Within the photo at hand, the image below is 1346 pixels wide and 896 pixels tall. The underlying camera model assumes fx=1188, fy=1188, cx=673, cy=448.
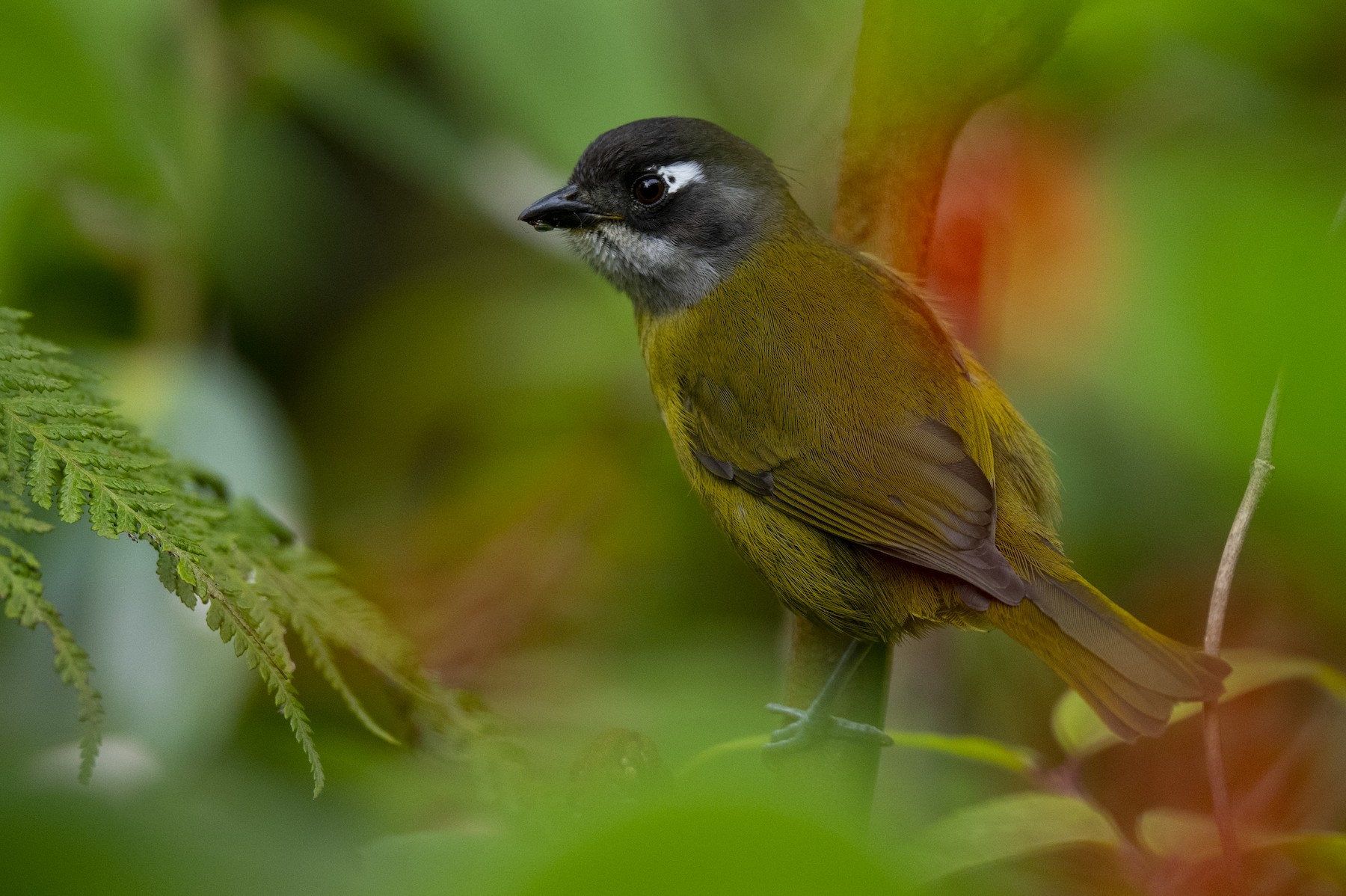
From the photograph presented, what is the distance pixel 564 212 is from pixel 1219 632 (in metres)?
1.39

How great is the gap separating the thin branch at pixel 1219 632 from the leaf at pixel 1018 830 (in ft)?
0.50

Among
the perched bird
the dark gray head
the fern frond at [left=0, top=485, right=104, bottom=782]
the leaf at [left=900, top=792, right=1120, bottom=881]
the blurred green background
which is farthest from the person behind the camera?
the dark gray head

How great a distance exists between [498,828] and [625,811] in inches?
24.4

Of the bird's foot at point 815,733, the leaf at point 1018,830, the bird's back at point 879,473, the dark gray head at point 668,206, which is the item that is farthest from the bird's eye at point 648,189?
the leaf at point 1018,830

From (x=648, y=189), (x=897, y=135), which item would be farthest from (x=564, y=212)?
(x=897, y=135)

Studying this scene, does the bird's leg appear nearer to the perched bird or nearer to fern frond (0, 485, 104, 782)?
the perched bird

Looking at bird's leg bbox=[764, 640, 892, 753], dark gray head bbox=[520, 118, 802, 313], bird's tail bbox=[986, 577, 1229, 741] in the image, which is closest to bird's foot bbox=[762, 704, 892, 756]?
bird's leg bbox=[764, 640, 892, 753]

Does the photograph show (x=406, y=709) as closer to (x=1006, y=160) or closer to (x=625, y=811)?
(x=625, y=811)

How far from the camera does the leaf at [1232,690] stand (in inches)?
50.6

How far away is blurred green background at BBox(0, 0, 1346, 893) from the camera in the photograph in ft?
2.77

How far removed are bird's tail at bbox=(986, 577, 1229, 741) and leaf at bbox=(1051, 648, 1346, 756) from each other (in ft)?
0.14

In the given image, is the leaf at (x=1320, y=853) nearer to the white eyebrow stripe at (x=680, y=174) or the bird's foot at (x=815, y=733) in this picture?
the bird's foot at (x=815, y=733)

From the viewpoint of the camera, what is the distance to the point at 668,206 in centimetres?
217

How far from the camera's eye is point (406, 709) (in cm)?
124
